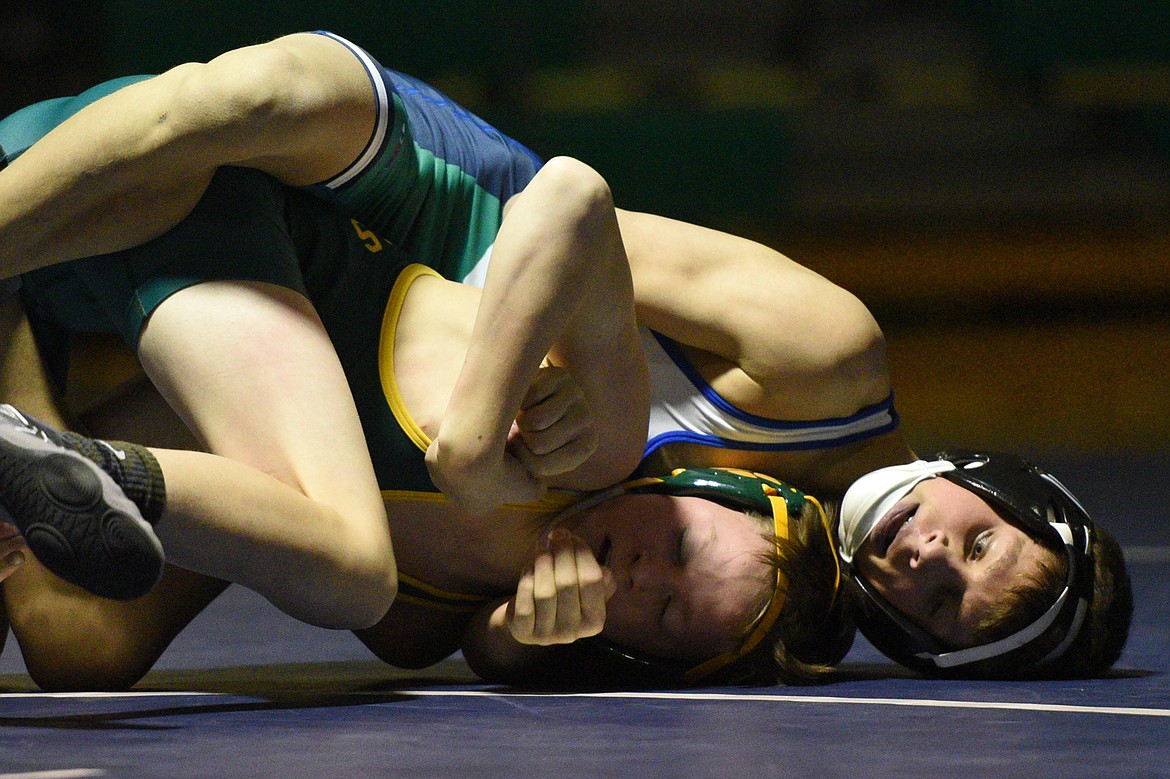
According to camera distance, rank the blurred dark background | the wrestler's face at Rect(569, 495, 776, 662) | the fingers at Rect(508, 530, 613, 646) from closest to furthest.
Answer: the fingers at Rect(508, 530, 613, 646) → the wrestler's face at Rect(569, 495, 776, 662) → the blurred dark background

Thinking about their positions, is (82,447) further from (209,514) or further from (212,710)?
(212,710)

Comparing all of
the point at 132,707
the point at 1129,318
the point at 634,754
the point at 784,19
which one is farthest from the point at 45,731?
the point at 1129,318

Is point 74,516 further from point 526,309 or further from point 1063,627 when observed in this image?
point 1063,627

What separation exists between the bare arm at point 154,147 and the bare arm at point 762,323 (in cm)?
57

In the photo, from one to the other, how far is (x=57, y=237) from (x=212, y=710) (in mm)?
645

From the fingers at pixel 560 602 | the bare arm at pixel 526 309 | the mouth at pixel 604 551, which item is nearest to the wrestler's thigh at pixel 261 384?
the bare arm at pixel 526 309

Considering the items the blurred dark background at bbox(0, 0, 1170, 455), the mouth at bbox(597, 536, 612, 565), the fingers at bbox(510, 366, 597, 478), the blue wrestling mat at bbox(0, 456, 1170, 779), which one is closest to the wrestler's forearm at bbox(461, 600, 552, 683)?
the blue wrestling mat at bbox(0, 456, 1170, 779)

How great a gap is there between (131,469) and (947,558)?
1.14 meters

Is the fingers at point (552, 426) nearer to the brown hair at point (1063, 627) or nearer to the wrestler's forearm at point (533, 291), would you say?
the wrestler's forearm at point (533, 291)

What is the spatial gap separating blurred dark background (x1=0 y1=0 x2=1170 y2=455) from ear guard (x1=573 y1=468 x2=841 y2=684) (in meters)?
5.05

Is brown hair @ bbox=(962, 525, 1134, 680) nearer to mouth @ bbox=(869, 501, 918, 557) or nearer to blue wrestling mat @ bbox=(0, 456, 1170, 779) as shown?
blue wrestling mat @ bbox=(0, 456, 1170, 779)

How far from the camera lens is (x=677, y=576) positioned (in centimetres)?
232

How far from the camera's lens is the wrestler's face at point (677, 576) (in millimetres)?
2316

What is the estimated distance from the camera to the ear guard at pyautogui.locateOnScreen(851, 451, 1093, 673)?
2.35 meters
